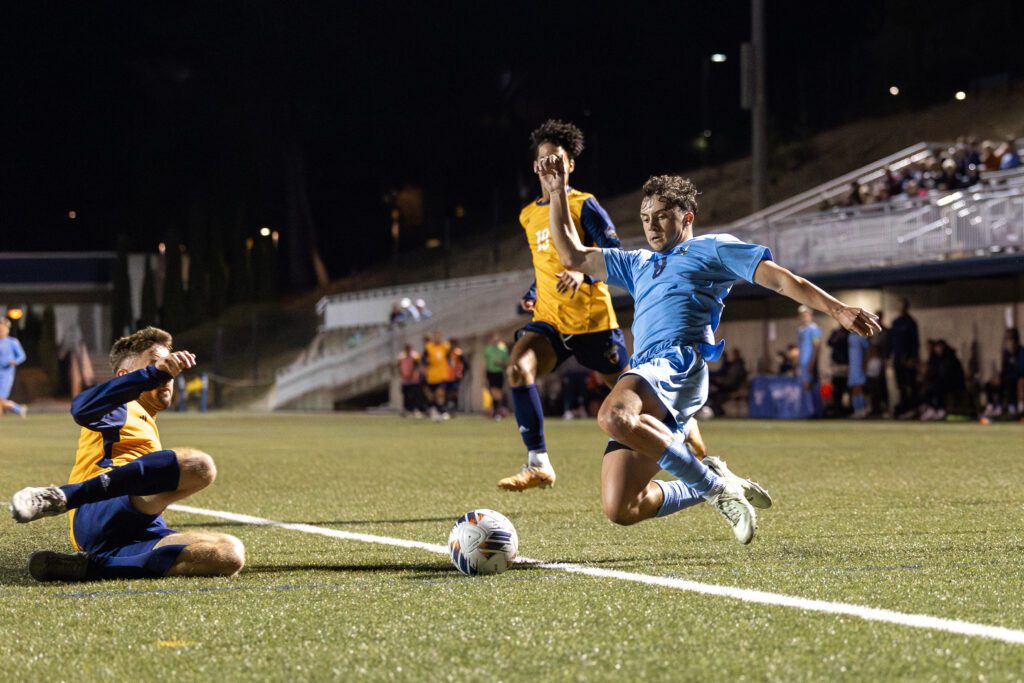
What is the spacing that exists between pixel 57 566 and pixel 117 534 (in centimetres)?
29

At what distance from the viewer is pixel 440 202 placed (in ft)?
230

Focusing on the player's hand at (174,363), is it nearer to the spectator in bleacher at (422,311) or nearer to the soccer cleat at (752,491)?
the soccer cleat at (752,491)

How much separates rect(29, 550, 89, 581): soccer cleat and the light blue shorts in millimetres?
2602

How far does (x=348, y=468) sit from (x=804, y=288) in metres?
8.00

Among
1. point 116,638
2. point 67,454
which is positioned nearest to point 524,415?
point 116,638

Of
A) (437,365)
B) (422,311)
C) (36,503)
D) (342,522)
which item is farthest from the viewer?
(422,311)

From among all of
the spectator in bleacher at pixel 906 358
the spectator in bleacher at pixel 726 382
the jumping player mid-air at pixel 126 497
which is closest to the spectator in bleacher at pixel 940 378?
the spectator in bleacher at pixel 906 358

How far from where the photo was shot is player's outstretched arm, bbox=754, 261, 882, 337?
597cm

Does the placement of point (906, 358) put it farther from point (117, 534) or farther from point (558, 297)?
point (117, 534)

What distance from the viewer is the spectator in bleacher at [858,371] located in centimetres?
2598

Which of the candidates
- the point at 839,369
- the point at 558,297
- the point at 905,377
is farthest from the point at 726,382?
the point at 558,297

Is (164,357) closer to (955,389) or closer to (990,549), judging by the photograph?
(990,549)

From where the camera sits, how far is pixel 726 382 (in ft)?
95.5

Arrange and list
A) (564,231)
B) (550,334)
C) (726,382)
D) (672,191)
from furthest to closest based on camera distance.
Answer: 1. (726,382)
2. (550,334)
3. (564,231)
4. (672,191)
